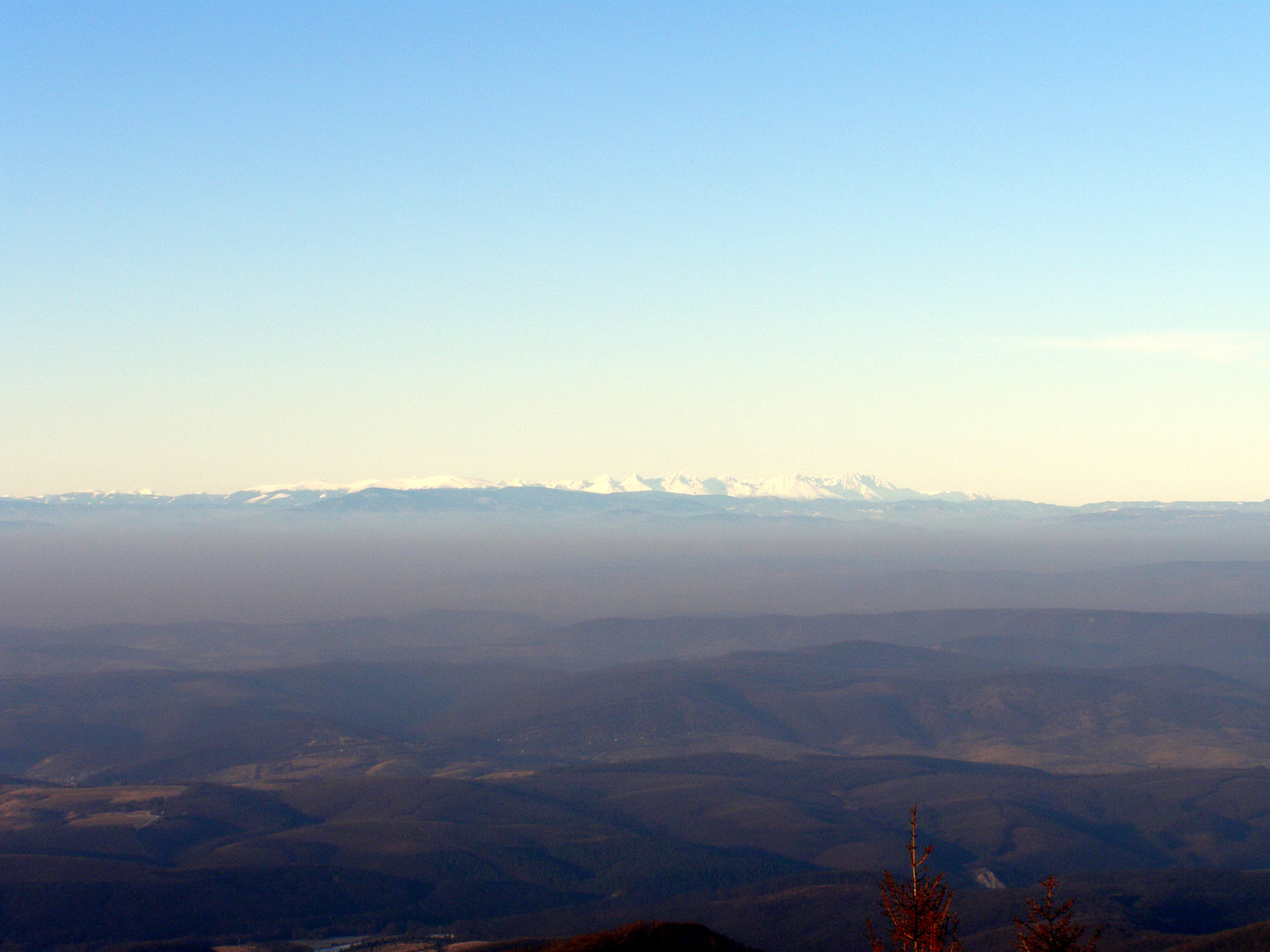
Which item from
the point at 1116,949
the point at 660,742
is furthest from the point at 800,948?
the point at 660,742

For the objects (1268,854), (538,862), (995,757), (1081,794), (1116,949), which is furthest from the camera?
(995,757)

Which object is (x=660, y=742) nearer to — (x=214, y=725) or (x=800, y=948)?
(x=214, y=725)

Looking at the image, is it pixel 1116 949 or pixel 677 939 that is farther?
pixel 1116 949

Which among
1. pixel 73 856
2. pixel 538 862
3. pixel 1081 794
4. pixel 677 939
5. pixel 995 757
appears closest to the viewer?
pixel 677 939

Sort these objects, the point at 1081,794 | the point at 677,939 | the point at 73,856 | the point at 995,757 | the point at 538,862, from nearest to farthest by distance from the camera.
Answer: the point at 677,939 → the point at 73,856 → the point at 538,862 → the point at 1081,794 → the point at 995,757

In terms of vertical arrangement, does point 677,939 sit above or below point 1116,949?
above

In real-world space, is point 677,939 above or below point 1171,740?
above

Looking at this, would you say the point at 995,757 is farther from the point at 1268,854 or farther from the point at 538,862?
the point at 538,862

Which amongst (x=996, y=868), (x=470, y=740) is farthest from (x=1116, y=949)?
(x=470, y=740)

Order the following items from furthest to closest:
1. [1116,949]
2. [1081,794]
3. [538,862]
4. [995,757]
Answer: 1. [995,757]
2. [1081,794]
3. [538,862]
4. [1116,949]

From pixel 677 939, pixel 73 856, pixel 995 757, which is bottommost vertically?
pixel 995 757
